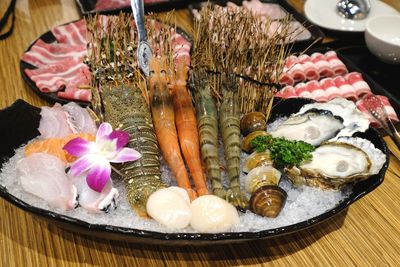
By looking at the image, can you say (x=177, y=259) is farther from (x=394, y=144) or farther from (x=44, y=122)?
(x=394, y=144)

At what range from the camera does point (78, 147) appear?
4.09 ft

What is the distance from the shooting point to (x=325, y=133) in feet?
4.70

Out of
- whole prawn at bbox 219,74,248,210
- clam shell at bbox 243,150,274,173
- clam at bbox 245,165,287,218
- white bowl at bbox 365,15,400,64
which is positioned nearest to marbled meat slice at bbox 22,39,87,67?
whole prawn at bbox 219,74,248,210

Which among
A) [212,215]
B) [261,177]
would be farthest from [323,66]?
[212,215]

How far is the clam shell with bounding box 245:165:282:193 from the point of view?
1278 millimetres

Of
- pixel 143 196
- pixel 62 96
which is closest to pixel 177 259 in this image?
pixel 143 196

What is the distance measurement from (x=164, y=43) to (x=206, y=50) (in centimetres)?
14

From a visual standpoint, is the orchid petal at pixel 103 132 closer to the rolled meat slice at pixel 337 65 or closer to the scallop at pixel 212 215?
the scallop at pixel 212 215

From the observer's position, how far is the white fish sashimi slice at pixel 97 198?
3.89 feet

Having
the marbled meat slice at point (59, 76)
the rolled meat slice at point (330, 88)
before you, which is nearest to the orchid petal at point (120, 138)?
the marbled meat slice at point (59, 76)

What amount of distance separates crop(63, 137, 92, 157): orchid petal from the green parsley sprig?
508mm

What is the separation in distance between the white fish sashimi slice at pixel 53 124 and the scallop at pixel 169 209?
1.35 feet

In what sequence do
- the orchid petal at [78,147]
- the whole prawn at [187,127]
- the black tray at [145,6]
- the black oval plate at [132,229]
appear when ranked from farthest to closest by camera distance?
the black tray at [145,6]
the whole prawn at [187,127]
the orchid petal at [78,147]
the black oval plate at [132,229]

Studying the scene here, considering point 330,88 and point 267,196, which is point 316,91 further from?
point 267,196
